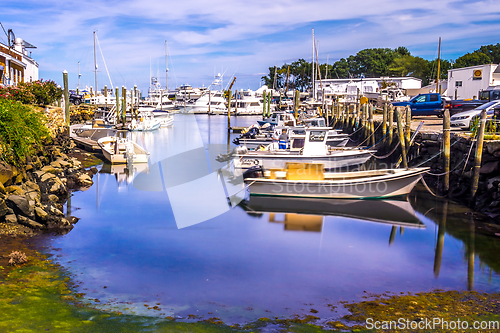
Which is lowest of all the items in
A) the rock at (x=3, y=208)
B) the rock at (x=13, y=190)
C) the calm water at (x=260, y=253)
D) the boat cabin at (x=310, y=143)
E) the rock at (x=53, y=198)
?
the calm water at (x=260, y=253)

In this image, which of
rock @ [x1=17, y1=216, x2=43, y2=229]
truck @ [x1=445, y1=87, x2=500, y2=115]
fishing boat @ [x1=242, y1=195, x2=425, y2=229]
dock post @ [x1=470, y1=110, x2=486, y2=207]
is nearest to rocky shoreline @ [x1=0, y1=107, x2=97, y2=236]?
Answer: rock @ [x1=17, y1=216, x2=43, y2=229]

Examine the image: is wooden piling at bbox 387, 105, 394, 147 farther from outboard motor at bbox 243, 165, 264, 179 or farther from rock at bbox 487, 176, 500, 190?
outboard motor at bbox 243, 165, 264, 179

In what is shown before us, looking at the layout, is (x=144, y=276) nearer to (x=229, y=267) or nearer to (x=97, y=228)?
(x=229, y=267)

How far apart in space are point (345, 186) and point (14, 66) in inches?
1035

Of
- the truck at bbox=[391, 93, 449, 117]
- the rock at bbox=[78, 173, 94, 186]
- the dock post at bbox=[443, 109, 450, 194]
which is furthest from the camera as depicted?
the truck at bbox=[391, 93, 449, 117]

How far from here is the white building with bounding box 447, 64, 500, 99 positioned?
132 feet

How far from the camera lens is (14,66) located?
30781mm

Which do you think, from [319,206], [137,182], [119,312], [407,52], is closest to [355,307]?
[119,312]

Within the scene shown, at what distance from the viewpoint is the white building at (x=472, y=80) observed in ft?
132

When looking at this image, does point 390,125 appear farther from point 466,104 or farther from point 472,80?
point 472,80

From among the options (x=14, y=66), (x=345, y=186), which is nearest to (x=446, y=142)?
(x=345, y=186)

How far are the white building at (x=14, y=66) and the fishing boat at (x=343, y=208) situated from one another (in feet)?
58.5

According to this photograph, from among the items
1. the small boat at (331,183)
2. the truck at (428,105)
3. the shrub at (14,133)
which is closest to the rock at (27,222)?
the shrub at (14,133)

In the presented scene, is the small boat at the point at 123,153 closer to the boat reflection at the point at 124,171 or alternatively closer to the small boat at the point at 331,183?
the boat reflection at the point at 124,171
